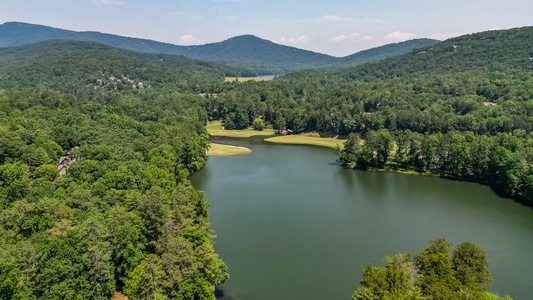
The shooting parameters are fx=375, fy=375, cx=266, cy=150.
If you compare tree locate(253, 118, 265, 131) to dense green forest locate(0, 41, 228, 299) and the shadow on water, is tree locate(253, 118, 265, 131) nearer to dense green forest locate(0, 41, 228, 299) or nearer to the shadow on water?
dense green forest locate(0, 41, 228, 299)

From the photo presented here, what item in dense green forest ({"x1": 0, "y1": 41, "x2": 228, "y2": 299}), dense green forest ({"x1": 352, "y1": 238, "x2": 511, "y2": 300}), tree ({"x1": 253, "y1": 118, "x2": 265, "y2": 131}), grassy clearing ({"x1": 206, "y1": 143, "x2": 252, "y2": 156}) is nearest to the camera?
dense green forest ({"x1": 352, "y1": 238, "x2": 511, "y2": 300})

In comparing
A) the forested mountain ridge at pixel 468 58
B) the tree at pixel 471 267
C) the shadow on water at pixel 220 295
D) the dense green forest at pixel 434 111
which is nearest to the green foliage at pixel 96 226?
the shadow on water at pixel 220 295

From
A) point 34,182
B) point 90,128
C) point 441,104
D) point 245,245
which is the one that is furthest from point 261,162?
point 441,104

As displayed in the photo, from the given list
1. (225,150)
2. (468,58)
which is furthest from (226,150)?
(468,58)

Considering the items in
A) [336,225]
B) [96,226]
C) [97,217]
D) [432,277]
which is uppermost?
[96,226]

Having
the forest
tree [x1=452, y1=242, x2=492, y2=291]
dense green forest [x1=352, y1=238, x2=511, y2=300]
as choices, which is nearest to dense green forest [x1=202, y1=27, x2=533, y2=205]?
the forest

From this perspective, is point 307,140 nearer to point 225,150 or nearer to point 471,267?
point 225,150
